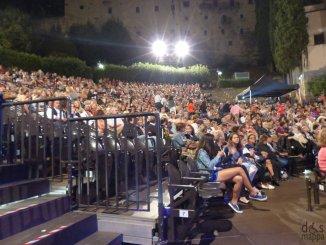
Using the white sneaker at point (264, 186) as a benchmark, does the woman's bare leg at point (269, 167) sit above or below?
above

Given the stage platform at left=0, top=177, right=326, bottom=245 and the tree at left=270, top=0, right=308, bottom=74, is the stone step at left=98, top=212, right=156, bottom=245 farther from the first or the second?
the tree at left=270, top=0, right=308, bottom=74

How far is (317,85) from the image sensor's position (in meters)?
27.6

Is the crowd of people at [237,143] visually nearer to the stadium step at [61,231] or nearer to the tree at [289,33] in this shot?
the stadium step at [61,231]

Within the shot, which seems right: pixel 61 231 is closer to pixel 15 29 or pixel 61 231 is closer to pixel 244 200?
pixel 244 200

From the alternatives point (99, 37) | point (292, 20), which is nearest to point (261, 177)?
point (292, 20)

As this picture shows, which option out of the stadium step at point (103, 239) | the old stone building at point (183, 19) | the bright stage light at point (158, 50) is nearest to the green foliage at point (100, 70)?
the bright stage light at point (158, 50)

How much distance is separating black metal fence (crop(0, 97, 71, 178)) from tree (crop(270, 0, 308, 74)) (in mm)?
26939

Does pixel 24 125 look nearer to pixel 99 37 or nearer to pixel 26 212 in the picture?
pixel 26 212

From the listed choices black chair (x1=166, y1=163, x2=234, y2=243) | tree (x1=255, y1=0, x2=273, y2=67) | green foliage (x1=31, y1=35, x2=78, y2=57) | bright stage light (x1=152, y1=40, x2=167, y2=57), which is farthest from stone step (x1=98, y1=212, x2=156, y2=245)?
bright stage light (x1=152, y1=40, x2=167, y2=57)

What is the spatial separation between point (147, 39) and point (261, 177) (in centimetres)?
4765

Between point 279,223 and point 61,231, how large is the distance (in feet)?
11.9

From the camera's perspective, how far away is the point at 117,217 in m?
Answer: 4.78

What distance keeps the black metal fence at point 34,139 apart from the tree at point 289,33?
26939 millimetres

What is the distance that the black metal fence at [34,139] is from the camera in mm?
5605
